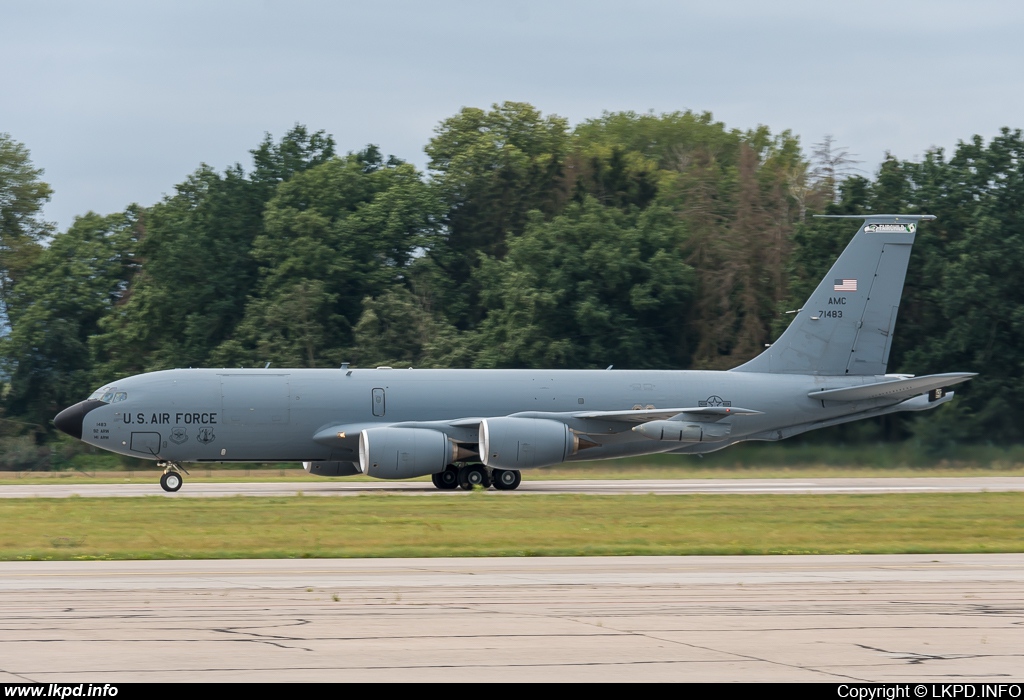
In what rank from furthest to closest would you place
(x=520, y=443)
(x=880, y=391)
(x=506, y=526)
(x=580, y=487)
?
(x=880, y=391), (x=580, y=487), (x=520, y=443), (x=506, y=526)

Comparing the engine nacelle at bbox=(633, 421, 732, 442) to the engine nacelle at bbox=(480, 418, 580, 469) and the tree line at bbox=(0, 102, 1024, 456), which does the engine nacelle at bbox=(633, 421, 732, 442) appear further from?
the tree line at bbox=(0, 102, 1024, 456)

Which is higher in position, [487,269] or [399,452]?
[487,269]

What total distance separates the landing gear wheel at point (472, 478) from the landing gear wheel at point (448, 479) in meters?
0.15

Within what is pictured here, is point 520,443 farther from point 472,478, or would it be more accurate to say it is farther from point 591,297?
point 591,297

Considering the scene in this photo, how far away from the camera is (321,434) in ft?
119

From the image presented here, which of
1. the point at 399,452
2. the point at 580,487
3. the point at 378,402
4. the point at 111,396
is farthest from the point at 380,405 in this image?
the point at 111,396

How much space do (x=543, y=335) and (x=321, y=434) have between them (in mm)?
23227

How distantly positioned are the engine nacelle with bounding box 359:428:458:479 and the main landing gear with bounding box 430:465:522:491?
1.53 m

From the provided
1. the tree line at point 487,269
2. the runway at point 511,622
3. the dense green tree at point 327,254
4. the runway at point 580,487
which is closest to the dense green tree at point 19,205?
the tree line at point 487,269

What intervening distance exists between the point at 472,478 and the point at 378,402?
3.42 m

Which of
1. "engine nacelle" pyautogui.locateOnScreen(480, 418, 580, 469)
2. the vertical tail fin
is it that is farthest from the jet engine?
the vertical tail fin

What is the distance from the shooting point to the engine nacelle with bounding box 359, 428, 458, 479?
115 ft

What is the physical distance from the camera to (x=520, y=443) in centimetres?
3597
